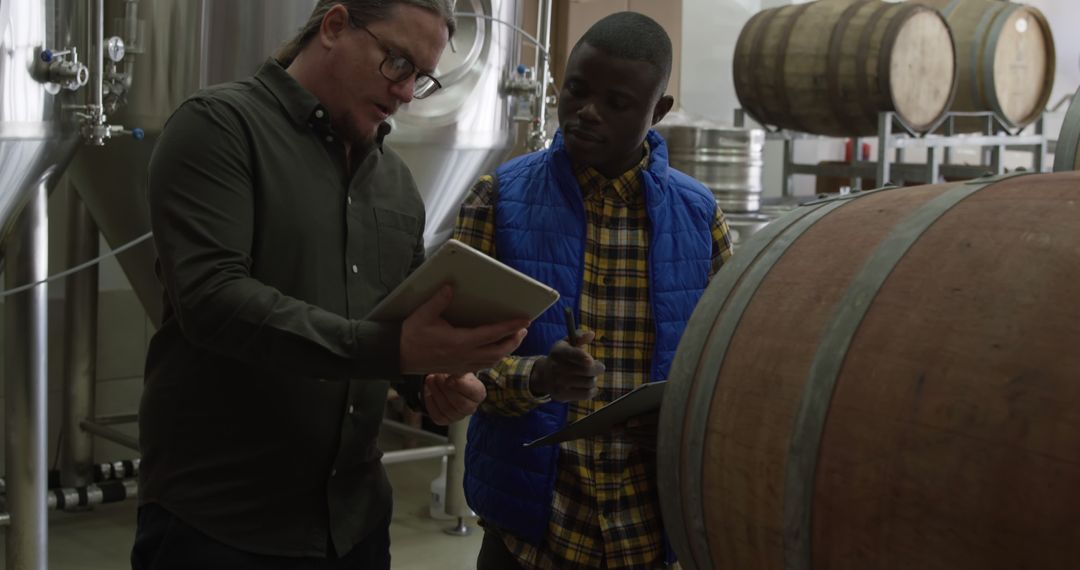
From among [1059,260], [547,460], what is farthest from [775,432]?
[547,460]

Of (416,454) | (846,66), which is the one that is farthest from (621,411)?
(846,66)

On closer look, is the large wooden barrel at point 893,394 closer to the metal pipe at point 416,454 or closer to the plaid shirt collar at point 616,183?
the plaid shirt collar at point 616,183

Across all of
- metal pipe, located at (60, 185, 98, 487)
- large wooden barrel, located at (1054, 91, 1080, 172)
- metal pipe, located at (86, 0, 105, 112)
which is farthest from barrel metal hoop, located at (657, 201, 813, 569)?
metal pipe, located at (60, 185, 98, 487)

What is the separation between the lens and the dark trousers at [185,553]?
1612 mm

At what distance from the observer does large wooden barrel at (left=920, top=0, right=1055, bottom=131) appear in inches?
245

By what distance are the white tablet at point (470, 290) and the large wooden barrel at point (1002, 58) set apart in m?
5.19

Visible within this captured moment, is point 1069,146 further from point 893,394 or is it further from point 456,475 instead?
point 456,475

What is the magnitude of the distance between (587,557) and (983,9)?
5423 mm

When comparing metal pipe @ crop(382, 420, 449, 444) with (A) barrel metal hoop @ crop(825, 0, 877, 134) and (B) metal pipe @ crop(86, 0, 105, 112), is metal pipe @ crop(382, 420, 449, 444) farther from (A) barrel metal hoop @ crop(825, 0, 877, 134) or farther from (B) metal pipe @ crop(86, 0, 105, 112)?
(A) barrel metal hoop @ crop(825, 0, 877, 134)

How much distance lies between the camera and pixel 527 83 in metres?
3.68

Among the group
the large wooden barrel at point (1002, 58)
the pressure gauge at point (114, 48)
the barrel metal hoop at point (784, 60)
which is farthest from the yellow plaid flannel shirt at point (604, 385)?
the large wooden barrel at point (1002, 58)

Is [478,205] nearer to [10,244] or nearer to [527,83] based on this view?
[10,244]

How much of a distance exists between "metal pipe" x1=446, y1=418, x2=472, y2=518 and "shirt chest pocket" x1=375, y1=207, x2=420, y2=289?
7.81 ft

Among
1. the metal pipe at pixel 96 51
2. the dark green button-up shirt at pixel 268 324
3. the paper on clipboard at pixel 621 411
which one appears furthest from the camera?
the metal pipe at pixel 96 51
